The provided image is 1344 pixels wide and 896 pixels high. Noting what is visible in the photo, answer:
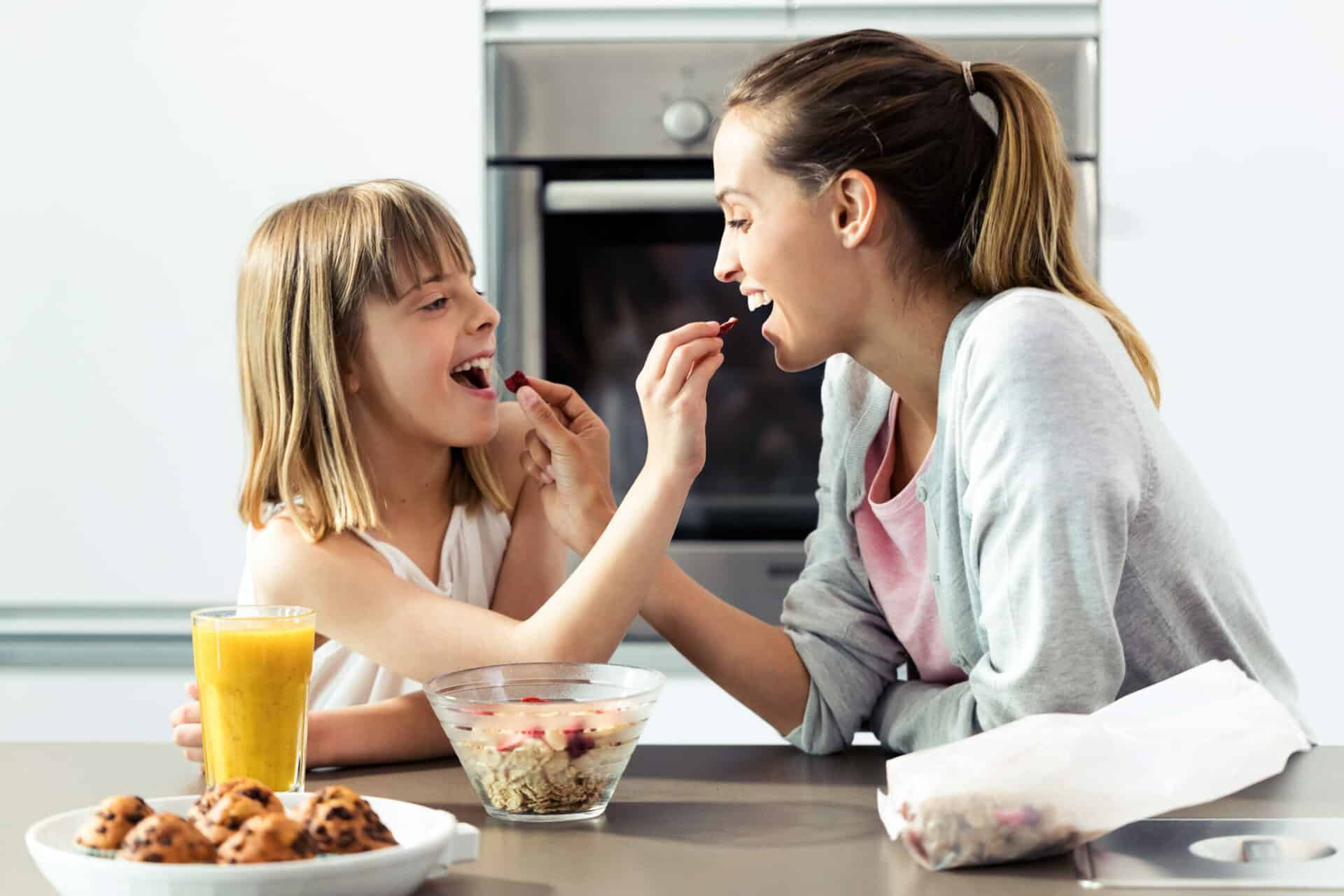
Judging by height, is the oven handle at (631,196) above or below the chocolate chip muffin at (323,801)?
above

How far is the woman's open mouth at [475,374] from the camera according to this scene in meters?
1.41

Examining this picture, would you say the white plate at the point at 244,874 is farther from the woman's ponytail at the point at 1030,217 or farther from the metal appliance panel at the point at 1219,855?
the woman's ponytail at the point at 1030,217

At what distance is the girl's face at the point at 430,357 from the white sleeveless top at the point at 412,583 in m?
0.10

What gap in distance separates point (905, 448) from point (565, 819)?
604 mm

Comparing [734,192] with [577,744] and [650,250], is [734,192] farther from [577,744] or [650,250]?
[650,250]

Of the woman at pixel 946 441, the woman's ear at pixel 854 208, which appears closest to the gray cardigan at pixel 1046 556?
the woman at pixel 946 441

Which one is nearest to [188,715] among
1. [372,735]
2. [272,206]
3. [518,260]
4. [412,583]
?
[372,735]

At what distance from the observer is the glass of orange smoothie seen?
973mm

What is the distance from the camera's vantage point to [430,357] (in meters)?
1.38

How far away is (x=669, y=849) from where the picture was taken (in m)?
0.86

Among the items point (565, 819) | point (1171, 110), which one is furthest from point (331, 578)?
point (1171, 110)

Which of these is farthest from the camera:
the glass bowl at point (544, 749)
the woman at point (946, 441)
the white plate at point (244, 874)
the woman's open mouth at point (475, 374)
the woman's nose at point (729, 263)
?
the woman's open mouth at point (475, 374)

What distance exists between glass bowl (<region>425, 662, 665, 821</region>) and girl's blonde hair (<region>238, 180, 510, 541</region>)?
1.44 feet

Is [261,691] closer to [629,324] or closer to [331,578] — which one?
[331,578]
